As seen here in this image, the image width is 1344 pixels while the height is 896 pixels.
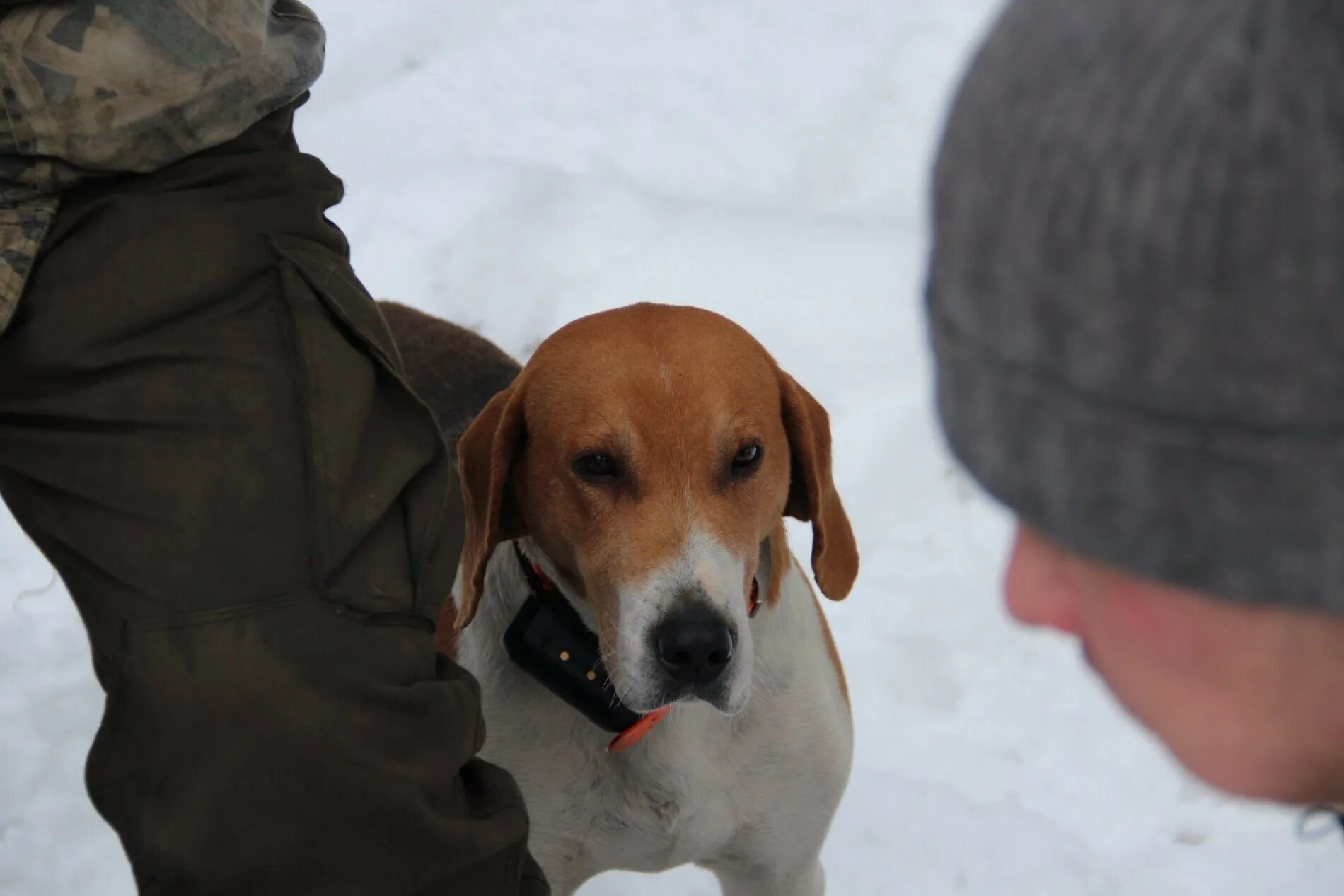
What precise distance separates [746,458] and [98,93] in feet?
4.73

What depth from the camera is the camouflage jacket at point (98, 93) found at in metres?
2.28

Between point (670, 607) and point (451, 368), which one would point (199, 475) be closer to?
point (670, 607)

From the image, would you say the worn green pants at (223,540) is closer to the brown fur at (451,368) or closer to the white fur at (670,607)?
the white fur at (670,607)

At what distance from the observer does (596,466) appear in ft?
9.87

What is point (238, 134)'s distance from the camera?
8.28ft

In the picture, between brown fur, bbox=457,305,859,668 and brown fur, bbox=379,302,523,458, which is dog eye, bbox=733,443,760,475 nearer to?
brown fur, bbox=457,305,859,668

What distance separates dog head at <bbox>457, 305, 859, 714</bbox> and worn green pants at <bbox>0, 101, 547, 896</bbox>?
51 cm

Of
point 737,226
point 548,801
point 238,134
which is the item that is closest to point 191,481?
point 238,134

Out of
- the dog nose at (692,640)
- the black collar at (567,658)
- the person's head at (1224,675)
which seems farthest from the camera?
the black collar at (567,658)

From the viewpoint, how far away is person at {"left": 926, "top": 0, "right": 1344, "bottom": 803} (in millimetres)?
989

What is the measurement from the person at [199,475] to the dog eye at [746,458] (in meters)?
0.79

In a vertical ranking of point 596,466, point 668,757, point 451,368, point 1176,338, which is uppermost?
point 1176,338

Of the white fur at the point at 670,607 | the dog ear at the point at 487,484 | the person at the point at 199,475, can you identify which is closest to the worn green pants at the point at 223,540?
the person at the point at 199,475

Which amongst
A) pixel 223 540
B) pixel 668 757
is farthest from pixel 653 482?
pixel 223 540
